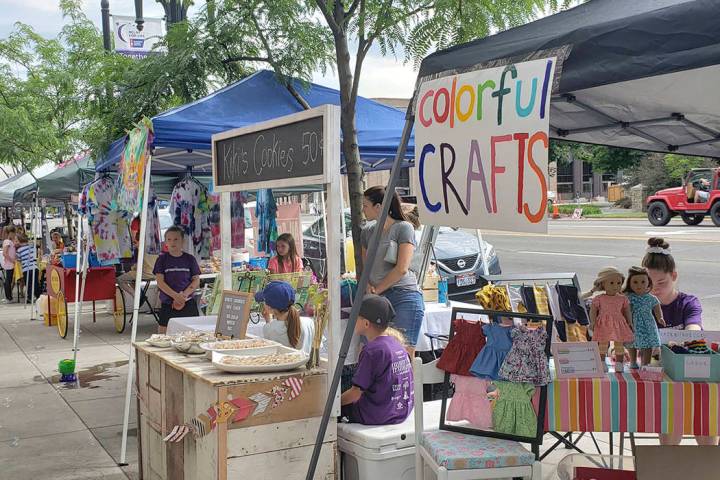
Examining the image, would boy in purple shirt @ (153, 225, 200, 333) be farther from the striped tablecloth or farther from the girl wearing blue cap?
the striped tablecloth

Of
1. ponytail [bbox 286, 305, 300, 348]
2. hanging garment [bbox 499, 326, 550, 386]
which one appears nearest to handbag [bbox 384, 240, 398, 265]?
ponytail [bbox 286, 305, 300, 348]

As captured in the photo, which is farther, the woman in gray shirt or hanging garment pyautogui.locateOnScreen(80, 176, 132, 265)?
hanging garment pyautogui.locateOnScreen(80, 176, 132, 265)

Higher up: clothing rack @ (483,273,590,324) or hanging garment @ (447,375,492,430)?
clothing rack @ (483,273,590,324)

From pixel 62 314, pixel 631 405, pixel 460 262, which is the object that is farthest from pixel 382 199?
pixel 62 314

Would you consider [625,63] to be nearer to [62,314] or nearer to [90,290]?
[90,290]

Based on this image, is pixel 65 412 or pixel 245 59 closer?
pixel 65 412

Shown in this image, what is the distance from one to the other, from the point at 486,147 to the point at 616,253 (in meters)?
16.5

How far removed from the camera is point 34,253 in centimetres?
1472

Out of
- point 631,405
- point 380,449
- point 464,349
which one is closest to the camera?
point 631,405

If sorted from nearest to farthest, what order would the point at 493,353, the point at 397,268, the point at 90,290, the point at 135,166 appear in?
the point at 493,353 → the point at 397,268 → the point at 135,166 → the point at 90,290

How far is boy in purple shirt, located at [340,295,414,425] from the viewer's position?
158 inches

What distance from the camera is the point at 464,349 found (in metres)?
3.76

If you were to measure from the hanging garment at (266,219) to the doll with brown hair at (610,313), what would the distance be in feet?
19.5

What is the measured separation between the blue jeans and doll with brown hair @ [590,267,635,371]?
1658 millimetres
